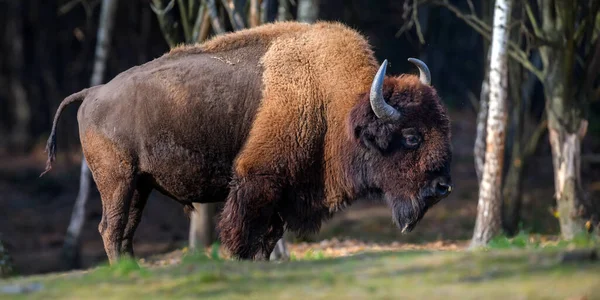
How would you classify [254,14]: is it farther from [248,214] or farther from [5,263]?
[5,263]

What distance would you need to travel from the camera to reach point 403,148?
7777 mm

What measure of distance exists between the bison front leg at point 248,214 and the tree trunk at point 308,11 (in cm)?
376

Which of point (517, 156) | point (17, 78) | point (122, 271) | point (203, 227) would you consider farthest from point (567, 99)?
point (17, 78)

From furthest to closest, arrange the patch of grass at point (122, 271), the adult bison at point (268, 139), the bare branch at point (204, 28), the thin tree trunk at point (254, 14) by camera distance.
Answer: the bare branch at point (204, 28), the thin tree trunk at point (254, 14), the adult bison at point (268, 139), the patch of grass at point (122, 271)

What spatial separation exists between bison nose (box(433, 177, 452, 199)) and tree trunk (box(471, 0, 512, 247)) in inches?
92.2

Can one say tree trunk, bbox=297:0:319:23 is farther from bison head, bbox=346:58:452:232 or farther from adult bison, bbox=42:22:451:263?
bison head, bbox=346:58:452:232

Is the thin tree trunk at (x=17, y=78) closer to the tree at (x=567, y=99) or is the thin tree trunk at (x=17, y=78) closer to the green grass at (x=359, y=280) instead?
the tree at (x=567, y=99)

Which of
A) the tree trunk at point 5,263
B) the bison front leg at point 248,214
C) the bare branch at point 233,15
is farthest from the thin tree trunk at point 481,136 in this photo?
the tree trunk at point 5,263

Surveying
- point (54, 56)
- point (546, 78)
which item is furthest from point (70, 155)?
point (546, 78)

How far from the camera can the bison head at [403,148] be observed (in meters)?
7.69

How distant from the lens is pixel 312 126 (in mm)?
7668

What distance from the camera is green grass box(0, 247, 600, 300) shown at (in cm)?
470

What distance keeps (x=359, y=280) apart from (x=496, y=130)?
5.28 metres

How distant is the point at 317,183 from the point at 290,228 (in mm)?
459
